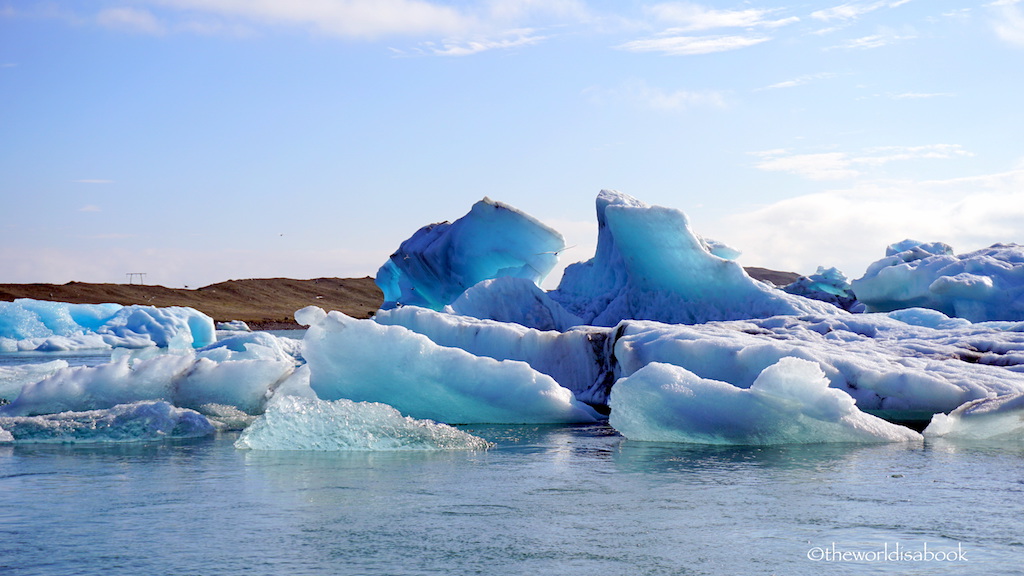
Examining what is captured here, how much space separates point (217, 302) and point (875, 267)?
4326 cm

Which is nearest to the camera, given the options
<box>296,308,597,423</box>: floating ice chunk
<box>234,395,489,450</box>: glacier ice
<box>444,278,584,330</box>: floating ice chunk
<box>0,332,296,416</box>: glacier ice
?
<box>234,395,489,450</box>: glacier ice

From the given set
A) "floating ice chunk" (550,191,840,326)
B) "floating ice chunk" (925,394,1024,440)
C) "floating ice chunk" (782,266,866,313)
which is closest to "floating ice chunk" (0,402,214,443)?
"floating ice chunk" (925,394,1024,440)

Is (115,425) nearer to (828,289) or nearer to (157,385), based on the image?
(157,385)

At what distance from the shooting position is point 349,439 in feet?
18.7

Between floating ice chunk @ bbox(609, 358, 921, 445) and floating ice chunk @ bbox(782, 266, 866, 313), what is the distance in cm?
989

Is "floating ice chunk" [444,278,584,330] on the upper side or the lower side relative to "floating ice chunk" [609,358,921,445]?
upper

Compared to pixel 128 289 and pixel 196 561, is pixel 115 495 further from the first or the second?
pixel 128 289

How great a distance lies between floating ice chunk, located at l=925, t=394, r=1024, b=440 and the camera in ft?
18.1

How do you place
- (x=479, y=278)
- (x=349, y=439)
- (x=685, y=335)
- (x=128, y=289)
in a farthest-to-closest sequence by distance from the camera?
(x=128, y=289), (x=479, y=278), (x=685, y=335), (x=349, y=439)

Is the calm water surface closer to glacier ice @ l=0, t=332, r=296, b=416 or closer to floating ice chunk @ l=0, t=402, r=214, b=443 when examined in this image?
floating ice chunk @ l=0, t=402, r=214, b=443

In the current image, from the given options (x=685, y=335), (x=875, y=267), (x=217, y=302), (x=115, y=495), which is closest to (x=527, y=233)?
(x=875, y=267)

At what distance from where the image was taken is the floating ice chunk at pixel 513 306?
11.6 meters

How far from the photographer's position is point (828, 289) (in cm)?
1952

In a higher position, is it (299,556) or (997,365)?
(997,365)
